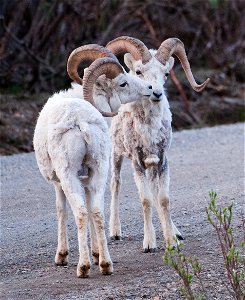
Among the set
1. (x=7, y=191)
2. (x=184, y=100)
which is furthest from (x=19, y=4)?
(x=7, y=191)

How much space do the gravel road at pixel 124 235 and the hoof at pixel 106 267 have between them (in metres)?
0.08

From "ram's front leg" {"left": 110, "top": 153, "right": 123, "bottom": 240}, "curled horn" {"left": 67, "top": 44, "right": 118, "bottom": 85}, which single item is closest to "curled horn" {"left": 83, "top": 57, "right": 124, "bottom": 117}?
"curled horn" {"left": 67, "top": 44, "right": 118, "bottom": 85}

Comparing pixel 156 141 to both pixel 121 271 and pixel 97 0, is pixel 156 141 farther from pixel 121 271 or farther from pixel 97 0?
pixel 97 0

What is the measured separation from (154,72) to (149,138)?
0.80m

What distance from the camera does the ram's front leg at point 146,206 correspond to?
1089 centimetres

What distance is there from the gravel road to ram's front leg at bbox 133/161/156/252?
13 centimetres

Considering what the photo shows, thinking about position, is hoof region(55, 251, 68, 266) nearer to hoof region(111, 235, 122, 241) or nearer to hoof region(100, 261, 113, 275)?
hoof region(100, 261, 113, 275)

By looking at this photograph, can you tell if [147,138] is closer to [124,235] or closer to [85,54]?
[85,54]

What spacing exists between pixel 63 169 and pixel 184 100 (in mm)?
16888

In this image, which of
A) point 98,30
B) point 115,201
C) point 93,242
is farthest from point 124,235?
point 98,30

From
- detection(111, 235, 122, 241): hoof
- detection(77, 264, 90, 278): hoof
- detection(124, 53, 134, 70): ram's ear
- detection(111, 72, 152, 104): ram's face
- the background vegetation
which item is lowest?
detection(77, 264, 90, 278): hoof

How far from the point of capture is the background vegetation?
1025 inches

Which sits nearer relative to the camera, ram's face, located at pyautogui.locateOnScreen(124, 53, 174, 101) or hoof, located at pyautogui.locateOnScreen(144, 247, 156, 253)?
hoof, located at pyautogui.locateOnScreen(144, 247, 156, 253)

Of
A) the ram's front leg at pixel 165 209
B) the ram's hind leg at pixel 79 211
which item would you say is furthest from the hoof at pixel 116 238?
the ram's hind leg at pixel 79 211
